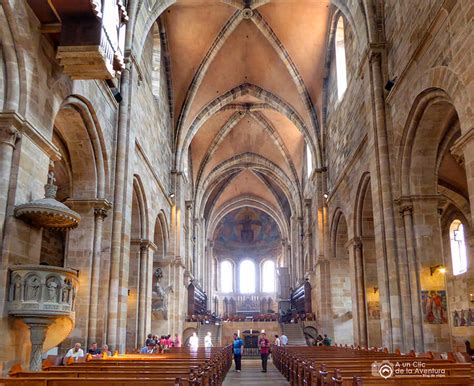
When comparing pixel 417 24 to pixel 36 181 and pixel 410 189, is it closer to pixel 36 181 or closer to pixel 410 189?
pixel 410 189

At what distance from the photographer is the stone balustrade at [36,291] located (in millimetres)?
9211

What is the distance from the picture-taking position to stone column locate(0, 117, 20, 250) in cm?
934

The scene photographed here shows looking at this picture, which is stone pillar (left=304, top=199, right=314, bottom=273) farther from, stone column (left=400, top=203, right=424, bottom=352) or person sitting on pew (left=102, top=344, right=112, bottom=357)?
person sitting on pew (left=102, top=344, right=112, bottom=357)

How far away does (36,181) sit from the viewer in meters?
10.4

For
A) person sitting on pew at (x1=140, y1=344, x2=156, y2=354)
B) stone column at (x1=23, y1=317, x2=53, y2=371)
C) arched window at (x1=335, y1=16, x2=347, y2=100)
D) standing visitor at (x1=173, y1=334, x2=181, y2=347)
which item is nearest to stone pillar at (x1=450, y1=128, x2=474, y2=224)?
stone column at (x1=23, y1=317, x2=53, y2=371)

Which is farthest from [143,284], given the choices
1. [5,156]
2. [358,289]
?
[5,156]

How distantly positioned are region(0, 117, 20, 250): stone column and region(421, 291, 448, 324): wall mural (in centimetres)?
1021

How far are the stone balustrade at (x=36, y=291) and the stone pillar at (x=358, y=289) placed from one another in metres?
12.9

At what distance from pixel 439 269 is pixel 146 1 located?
1354cm

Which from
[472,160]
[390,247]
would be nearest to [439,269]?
[390,247]

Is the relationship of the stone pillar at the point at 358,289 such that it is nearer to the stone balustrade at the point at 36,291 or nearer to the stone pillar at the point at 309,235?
the stone pillar at the point at 309,235

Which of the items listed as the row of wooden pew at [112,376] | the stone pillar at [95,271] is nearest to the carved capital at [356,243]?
the stone pillar at [95,271]

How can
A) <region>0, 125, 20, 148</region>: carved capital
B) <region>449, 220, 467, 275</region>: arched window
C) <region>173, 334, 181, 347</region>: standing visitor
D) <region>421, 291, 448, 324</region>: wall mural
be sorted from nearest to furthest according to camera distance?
<region>0, 125, 20, 148</region>: carved capital → <region>421, 291, 448, 324</region>: wall mural → <region>449, 220, 467, 275</region>: arched window → <region>173, 334, 181, 347</region>: standing visitor

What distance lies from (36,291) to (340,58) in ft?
59.4
